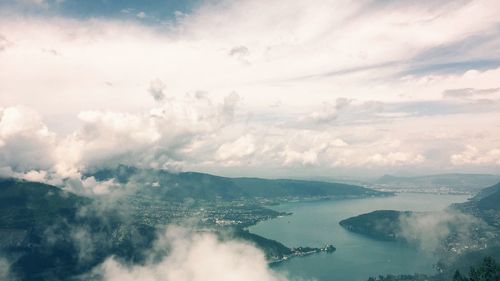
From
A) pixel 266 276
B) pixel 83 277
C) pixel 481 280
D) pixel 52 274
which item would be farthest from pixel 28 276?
pixel 481 280

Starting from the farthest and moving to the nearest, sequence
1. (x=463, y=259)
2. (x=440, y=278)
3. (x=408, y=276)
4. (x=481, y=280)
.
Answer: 1. (x=463, y=259)
2. (x=408, y=276)
3. (x=440, y=278)
4. (x=481, y=280)

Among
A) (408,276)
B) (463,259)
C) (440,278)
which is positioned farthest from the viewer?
Result: (463,259)

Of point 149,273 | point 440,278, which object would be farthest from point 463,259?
point 149,273

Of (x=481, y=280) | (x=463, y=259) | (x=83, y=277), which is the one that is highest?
(x=481, y=280)

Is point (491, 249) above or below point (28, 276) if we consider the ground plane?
above

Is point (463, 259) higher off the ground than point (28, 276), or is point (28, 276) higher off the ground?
point (463, 259)

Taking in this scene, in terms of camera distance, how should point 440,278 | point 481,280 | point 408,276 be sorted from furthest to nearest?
point 408,276 → point 440,278 → point 481,280

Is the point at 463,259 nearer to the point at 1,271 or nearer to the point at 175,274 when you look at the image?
the point at 175,274

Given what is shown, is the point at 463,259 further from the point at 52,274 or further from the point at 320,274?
the point at 52,274

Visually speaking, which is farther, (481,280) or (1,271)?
(1,271)
